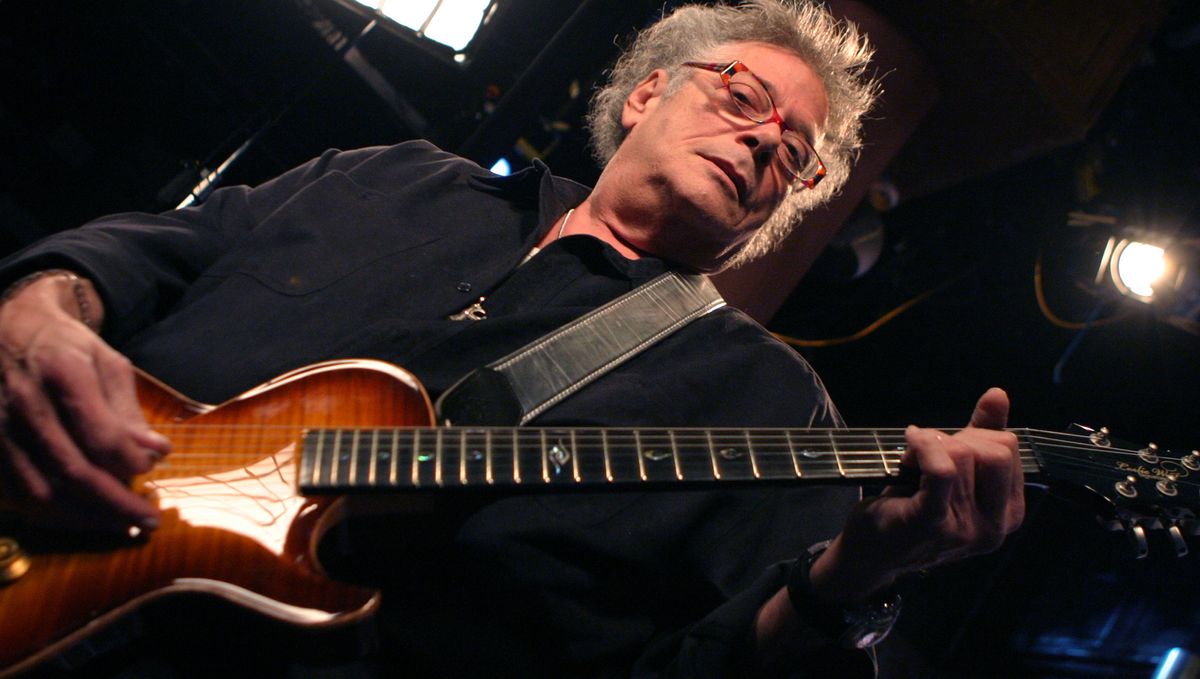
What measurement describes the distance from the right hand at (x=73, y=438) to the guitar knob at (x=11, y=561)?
0.15 ft

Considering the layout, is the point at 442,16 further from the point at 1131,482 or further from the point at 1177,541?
the point at 1177,541

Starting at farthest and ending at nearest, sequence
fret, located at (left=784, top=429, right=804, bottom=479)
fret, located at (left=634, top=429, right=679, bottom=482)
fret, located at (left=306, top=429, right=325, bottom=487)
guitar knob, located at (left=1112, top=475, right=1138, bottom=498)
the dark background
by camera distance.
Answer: the dark background → guitar knob, located at (left=1112, top=475, right=1138, bottom=498) → fret, located at (left=784, top=429, right=804, bottom=479) → fret, located at (left=634, top=429, right=679, bottom=482) → fret, located at (left=306, top=429, right=325, bottom=487)

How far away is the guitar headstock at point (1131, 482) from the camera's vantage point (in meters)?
1.60

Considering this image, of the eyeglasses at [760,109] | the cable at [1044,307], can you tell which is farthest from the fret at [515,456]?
the cable at [1044,307]

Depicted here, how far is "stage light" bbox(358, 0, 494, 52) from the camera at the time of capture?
2709 millimetres

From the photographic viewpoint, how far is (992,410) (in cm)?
156

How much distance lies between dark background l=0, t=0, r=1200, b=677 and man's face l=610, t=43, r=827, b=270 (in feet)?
2.09

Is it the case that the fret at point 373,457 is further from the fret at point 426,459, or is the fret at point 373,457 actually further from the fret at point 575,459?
the fret at point 575,459

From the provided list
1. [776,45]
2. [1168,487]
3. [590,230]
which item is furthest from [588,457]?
[776,45]

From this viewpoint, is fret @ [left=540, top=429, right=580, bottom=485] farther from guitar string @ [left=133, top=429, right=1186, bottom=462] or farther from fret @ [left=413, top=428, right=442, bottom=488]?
fret @ [left=413, top=428, right=442, bottom=488]

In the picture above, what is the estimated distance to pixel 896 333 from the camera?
13.5 ft

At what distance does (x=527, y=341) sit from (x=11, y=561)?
41.4 inches

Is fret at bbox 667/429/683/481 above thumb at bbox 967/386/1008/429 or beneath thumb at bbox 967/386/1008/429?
beneath

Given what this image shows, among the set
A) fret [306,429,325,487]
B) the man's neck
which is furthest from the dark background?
fret [306,429,325,487]
